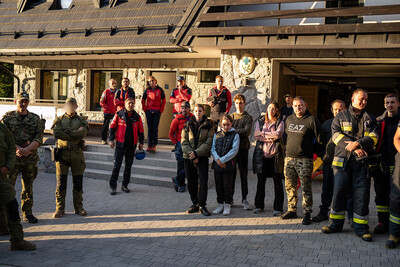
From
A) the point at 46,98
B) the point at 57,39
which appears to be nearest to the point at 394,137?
the point at 57,39

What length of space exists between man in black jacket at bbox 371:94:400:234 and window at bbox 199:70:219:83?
7.36m

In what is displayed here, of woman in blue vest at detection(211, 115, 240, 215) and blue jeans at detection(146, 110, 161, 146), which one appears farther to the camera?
blue jeans at detection(146, 110, 161, 146)

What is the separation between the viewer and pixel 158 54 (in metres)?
13.0

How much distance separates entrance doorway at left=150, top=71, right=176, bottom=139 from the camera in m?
13.9

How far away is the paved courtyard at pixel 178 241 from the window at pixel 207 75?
6.07 meters

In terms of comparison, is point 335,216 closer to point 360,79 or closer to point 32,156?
A: point 32,156

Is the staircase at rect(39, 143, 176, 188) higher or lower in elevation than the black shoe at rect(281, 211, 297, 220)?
higher

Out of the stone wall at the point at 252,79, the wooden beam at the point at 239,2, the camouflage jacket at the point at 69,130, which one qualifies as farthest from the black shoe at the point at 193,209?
the wooden beam at the point at 239,2

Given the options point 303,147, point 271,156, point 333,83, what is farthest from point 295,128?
point 333,83

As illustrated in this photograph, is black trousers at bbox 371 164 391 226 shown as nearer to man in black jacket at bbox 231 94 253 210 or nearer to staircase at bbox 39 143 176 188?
man in black jacket at bbox 231 94 253 210

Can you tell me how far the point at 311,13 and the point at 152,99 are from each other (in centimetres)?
443

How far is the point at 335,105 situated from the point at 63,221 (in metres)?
5.07

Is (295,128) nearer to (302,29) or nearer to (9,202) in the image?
(302,29)

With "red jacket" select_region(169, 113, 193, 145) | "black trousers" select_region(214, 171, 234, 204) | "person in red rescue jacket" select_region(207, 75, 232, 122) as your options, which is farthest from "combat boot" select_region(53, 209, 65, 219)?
"person in red rescue jacket" select_region(207, 75, 232, 122)
